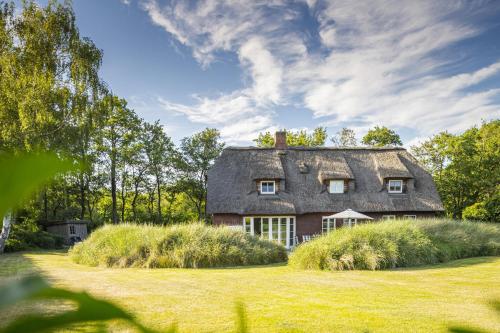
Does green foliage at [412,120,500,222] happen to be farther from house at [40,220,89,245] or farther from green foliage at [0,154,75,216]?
green foliage at [0,154,75,216]

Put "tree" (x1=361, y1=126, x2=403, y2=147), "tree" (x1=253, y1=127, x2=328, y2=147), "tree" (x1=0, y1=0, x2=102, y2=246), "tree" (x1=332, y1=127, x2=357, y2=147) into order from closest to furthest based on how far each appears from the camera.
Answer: "tree" (x1=0, y1=0, x2=102, y2=246), "tree" (x1=361, y1=126, x2=403, y2=147), "tree" (x1=253, y1=127, x2=328, y2=147), "tree" (x1=332, y1=127, x2=357, y2=147)

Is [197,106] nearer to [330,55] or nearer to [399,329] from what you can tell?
[330,55]

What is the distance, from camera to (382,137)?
112 feet

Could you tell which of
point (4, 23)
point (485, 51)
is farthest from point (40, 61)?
point (485, 51)

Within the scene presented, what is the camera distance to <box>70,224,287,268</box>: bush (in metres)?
11.3

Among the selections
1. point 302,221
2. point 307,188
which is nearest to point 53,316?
point 302,221

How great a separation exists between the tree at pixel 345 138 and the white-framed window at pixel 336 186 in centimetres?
1706

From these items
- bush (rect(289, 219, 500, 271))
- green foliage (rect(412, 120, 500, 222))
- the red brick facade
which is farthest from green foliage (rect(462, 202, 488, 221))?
bush (rect(289, 219, 500, 271))

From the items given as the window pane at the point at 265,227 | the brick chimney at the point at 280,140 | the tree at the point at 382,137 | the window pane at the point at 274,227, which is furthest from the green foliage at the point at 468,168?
the window pane at the point at 265,227

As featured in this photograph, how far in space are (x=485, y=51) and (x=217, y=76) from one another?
1351cm

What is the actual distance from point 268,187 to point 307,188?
7.91ft

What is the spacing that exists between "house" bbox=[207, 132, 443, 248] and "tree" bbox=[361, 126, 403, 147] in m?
10.6

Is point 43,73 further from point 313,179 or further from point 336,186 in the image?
point 336,186

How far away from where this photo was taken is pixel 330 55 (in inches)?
719
